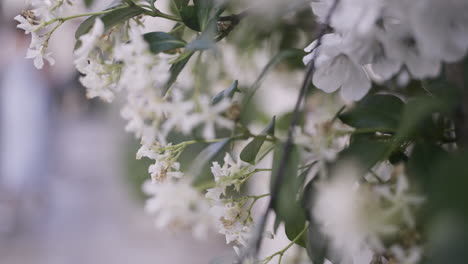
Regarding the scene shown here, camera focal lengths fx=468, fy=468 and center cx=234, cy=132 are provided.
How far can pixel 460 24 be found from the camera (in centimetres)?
26

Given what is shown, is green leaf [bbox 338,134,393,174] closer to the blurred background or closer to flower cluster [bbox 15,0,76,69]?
flower cluster [bbox 15,0,76,69]

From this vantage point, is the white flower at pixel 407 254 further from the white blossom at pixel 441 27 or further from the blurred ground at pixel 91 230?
the blurred ground at pixel 91 230

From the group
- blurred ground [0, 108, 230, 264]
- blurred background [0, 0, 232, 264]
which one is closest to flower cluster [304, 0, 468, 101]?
blurred ground [0, 108, 230, 264]

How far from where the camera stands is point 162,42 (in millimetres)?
367

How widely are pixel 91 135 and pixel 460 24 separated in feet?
17.6

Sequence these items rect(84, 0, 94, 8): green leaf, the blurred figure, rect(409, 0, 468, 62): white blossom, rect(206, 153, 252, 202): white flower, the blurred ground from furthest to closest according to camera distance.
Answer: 1. the blurred figure
2. the blurred ground
3. rect(84, 0, 94, 8): green leaf
4. rect(206, 153, 252, 202): white flower
5. rect(409, 0, 468, 62): white blossom

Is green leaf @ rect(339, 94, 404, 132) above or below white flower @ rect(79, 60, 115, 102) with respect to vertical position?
below

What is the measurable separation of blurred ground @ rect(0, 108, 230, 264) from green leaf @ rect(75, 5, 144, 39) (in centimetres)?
145

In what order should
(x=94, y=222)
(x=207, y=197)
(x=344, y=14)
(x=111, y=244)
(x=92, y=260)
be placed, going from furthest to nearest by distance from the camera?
(x=94, y=222), (x=111, y=244), (x=92, y=260), (x=207, y=197), (x=344, y=14)

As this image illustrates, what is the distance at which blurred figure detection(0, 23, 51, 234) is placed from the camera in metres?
3.06

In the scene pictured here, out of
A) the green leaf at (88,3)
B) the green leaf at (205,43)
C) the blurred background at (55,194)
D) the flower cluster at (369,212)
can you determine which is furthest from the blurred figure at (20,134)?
the flower cluster at (369,212)

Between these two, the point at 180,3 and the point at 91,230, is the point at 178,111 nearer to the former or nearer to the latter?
the point at 180,3

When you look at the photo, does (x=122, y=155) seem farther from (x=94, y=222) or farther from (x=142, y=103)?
(x=142, y=103)

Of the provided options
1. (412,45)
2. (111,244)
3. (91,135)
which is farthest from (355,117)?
(91,135)
